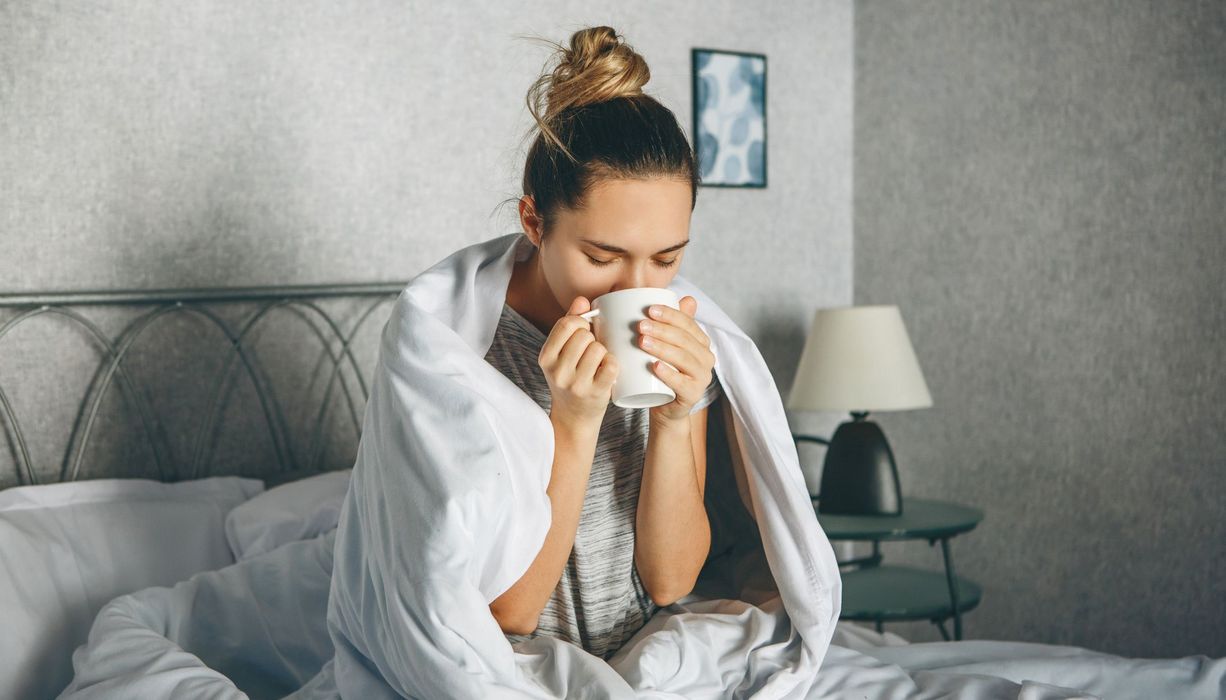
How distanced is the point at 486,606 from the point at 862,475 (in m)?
1.46

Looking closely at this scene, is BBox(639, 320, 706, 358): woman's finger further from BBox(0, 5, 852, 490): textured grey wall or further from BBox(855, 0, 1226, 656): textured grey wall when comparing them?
BBox(855, 0, 1226, 656): textured grey wall

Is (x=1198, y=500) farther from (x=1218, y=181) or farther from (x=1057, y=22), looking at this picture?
(x=1057, y=22)

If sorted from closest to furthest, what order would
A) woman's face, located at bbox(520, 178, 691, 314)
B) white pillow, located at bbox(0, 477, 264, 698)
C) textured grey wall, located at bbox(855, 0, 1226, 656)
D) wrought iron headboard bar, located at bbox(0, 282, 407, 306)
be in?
woman's face, located at bbox(520, 178, 691, 314)
white pillow, located at bbox(0, 477, 264, 698)
wrought iron headboard bar, located at bbox(0, 282, 407, 306)
textured grey wall, located at bbox(855, 0, 1226, 656)

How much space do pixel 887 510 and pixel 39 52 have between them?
6.34 ft

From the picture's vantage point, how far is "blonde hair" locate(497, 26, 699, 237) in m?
1.18

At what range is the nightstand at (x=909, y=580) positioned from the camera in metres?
2.13

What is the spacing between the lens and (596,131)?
1.19 m

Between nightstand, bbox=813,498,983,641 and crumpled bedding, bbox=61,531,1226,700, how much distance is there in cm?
52

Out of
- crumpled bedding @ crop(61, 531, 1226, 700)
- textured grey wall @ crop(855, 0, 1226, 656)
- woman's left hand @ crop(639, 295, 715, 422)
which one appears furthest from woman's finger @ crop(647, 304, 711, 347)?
textured grey wall @ crop(855, 0, 1226, 656)

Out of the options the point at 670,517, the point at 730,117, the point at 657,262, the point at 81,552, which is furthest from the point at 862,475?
the point at 81,552

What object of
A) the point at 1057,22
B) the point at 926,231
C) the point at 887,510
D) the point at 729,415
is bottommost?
the point at 887,510

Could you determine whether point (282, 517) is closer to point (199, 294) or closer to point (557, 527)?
point (199, 294)

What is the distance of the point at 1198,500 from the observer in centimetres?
210

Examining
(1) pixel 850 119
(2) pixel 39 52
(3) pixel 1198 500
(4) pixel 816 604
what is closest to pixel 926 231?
(1) pixel 850 119
